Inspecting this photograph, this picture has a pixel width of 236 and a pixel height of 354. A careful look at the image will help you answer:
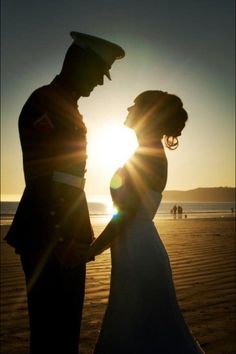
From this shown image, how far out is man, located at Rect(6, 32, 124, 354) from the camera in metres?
2.77

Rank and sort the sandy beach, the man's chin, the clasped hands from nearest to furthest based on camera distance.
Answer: the clasped hands → the man's chin → the sandy beach

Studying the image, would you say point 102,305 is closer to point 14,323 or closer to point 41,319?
point 14,323

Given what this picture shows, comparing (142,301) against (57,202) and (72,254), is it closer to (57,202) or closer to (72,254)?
(72,254)

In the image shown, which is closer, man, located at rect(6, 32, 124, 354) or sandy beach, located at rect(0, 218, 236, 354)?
man, located at rect(6, 32, 124, 354)

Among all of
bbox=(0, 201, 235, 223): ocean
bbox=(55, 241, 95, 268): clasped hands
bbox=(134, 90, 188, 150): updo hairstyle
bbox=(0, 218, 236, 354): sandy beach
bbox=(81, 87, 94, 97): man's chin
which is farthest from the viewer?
bbox=(0, 201, 235, 223): ocean

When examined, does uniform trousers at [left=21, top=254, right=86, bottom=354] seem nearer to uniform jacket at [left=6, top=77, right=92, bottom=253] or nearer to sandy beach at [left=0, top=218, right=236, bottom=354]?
uniform jacket at [left=6, top=77, right=92, bottom=253]

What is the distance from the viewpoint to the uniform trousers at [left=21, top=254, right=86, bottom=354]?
9.06 feet

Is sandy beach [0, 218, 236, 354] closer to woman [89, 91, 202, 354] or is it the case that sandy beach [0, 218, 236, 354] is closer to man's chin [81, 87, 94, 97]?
woman [89, 91, 202, 354]

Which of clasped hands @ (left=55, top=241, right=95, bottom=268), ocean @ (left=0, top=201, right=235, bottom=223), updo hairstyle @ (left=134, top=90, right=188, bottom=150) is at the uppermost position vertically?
updo hairstyle @ (left=134, top=90, right=188, bottom=150)

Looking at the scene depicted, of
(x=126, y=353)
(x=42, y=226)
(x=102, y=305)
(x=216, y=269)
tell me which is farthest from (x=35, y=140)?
(x=216, y=269)

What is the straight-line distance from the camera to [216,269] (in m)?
10.4

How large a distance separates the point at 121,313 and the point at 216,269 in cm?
769

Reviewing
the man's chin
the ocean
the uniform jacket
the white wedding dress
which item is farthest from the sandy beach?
the ocean

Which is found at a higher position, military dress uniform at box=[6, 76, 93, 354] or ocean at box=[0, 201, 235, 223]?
military dress uniform at box=[6, 76, 93, 354]
